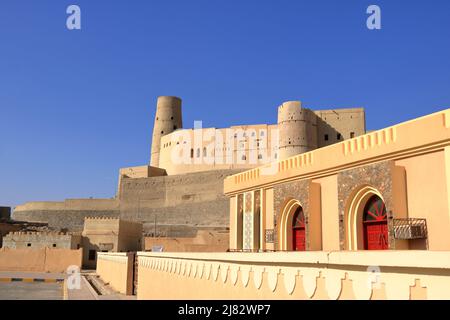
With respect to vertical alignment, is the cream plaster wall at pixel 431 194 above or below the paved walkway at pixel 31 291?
above

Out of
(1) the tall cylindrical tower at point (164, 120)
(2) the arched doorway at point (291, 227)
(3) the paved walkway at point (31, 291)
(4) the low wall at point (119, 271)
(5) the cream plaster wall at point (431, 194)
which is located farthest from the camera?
(1) the tall cylindrical tower at point (164, 120)

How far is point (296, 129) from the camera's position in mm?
46438

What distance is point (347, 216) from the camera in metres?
11.8

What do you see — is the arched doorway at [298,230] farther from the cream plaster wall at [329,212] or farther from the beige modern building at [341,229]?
the cream plaster wall at [329,212]

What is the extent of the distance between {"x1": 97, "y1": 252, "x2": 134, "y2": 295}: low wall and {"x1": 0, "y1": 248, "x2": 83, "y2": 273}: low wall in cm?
684

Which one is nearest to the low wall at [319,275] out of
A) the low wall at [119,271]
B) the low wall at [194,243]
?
the low wall at [119,271]

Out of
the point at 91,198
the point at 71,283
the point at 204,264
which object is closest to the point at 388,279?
the point at 204,264

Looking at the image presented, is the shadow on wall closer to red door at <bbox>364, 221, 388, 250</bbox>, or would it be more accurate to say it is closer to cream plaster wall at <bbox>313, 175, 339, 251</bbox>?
cream plaster wall at <bbox>313, 175, 339, 251</bbox>

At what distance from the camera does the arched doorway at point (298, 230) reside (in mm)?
13727

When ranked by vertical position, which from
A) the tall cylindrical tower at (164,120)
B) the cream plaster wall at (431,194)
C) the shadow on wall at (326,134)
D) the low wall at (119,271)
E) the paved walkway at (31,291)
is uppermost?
the tall cylindrical tower at (164,120)

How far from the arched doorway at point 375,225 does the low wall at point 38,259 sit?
27.1 meters

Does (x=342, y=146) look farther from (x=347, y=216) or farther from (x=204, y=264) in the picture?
(x=204, y=264)

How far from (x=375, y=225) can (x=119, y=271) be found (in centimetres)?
1406

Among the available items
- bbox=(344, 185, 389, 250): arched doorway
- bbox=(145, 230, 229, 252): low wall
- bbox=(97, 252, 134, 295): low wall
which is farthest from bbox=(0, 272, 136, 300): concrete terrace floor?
bbox=(344, 185, 389, 250): arched doorway
